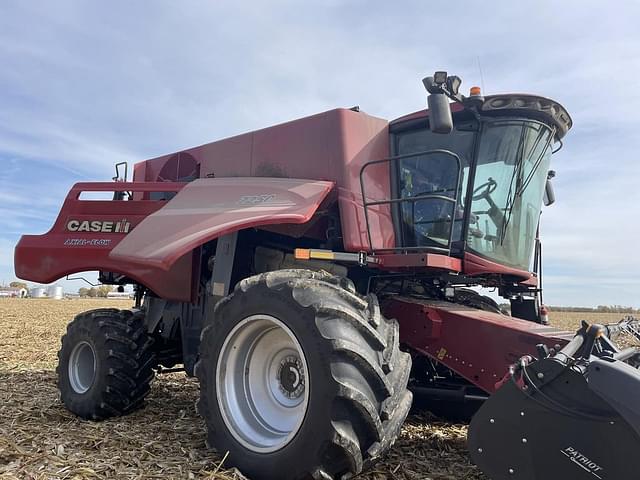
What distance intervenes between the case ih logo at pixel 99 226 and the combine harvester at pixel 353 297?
15 mm

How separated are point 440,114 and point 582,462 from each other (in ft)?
7.89

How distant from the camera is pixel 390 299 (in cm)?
464

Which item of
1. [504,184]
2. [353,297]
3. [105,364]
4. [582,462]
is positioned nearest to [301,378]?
[353,297]

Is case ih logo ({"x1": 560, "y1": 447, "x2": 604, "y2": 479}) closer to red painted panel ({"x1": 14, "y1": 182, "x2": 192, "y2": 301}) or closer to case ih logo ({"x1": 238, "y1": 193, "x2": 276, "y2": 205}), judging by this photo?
case ih logo ({"x1": 238, "y1": 193, "x2": 276, "y2": 205})

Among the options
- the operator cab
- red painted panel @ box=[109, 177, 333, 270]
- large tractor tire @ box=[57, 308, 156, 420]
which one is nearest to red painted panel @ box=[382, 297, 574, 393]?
the operator cab

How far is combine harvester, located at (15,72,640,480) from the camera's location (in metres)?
2.94

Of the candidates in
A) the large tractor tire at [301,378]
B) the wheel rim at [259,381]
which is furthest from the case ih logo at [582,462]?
the wheel rim at [259,381]

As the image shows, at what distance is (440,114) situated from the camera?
4.06 m

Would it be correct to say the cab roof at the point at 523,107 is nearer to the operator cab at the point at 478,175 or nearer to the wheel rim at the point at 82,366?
the operator cab at the point at 478,175

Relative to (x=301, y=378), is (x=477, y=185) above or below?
above

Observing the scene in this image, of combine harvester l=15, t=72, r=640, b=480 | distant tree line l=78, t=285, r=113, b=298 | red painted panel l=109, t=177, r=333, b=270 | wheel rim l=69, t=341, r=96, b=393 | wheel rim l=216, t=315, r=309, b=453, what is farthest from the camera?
distant tree line l=78, t=285, r=113, b=298

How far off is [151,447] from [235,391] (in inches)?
31.2

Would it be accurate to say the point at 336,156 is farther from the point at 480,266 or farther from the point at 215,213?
the point at 480,266

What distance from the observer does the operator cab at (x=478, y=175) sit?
15.3 ft
